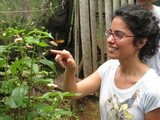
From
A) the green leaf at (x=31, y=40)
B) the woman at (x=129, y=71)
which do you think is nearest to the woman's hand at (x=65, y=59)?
the woman at (x=129, y=71)

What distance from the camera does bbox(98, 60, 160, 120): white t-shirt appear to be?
2.04 m

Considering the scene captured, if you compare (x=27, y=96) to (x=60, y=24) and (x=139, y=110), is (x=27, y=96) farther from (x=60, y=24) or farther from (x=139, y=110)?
(x=60, y=24)

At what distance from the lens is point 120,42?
2.14m

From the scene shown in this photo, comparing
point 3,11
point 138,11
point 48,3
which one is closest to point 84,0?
point 48,3

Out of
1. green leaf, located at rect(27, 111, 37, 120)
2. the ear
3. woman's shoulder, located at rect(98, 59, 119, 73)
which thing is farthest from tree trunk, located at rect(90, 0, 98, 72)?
green leaf, located at rect(27, 111, 37, 120)

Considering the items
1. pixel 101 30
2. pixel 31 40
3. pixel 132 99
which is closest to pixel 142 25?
pixel 132 99

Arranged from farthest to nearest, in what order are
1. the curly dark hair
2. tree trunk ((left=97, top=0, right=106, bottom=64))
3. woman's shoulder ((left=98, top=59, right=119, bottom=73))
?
tree trunk ((left=97, top=0, right=106, bottom=64)) < woman's shoulder ((left=98, top=59, right=119, bottom=73)) < the curly dark hair

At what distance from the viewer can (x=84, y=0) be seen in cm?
482

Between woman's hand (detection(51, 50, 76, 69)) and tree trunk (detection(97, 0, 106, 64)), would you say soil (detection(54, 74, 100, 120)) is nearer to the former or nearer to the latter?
tree trunk (detection(97, 0, 106, 64))

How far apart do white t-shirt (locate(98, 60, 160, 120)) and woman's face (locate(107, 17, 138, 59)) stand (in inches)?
6.5

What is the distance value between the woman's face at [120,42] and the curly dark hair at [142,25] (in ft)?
0.09

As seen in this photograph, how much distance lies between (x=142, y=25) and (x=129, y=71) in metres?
0.28

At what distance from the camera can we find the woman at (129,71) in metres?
2.06

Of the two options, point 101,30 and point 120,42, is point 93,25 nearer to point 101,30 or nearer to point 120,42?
point 101,30
